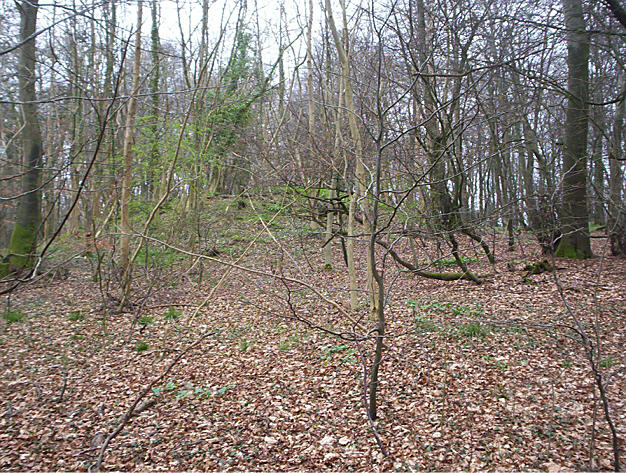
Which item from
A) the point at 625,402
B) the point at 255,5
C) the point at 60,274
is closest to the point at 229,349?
the point at 625,402

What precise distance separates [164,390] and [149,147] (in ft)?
20.5

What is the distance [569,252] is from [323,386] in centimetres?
568

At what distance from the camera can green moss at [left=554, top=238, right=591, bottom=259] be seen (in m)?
7.18

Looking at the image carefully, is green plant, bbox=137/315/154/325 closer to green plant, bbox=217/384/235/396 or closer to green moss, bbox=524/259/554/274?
green plant, bbox=217/384/235/396

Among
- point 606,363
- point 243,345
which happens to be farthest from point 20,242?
point 606,363

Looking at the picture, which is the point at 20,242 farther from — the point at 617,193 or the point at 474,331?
the point at 617,193

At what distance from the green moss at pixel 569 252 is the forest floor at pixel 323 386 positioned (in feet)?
1.38

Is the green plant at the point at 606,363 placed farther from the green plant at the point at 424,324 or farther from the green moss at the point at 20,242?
the green moss at the point at 20,242

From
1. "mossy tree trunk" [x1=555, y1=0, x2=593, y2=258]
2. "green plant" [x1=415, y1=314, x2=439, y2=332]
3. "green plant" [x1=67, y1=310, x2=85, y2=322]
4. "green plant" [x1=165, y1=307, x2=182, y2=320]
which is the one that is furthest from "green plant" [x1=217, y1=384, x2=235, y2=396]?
"mossy tree trunk" [x1=555, y1=0, x2=593, y2=258]

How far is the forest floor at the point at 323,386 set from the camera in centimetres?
308

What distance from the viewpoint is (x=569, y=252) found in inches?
287

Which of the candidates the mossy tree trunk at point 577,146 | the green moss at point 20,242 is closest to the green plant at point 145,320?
the green moss at point 20,242

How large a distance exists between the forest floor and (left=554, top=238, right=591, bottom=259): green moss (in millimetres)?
420

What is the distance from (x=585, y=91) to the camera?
7.00 m
